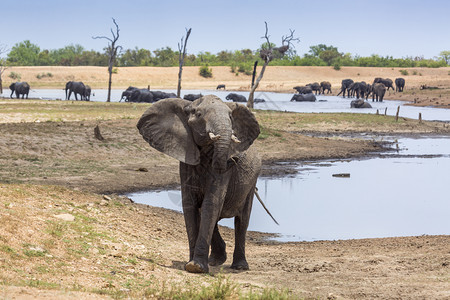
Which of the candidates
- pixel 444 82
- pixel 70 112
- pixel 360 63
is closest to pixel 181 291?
pixel 70 112

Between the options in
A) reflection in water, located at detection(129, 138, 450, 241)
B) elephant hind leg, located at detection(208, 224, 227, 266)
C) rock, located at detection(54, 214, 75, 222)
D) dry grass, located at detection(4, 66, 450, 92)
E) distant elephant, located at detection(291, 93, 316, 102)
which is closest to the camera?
elephant hind leg, located at detection(208, 224, 227, 266)

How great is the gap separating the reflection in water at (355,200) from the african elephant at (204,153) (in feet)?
16.0

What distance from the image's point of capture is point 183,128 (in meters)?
8.75

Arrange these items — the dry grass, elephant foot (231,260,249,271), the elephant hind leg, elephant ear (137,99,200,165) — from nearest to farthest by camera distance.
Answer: elephant ear (137,99,200,165), elephant foot (231,260,249,271), the elephant hind leg, the dry grass

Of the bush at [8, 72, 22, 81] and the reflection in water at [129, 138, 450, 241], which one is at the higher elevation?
the reflection in water at [129, 138, 450, 241]

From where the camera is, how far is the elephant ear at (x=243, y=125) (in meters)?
8.86

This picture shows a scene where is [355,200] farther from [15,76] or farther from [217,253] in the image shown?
[15,76]

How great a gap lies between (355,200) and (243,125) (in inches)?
410

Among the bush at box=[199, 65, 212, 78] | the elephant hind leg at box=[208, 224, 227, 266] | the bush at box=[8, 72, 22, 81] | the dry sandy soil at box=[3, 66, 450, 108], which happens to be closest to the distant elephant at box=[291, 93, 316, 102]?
the dry sandy soil at box=[3, 66, 450, 108]

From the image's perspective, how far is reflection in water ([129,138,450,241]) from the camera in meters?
15.0

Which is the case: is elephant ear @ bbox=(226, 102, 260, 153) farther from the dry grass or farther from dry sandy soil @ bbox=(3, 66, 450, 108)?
the dry grass

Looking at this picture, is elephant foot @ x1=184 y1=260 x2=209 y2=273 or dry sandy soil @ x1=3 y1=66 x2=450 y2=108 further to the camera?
dry sandy soil @ x1=3 y1=66 x2=450 y2=108

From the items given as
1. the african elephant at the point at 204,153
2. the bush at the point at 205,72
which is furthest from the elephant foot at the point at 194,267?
the bush at the point at 205,72

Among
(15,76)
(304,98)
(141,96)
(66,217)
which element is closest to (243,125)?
(66,217)
